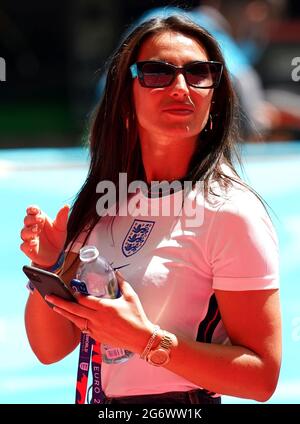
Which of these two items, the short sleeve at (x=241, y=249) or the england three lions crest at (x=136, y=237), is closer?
the short sleeve at (x=241, y=249)

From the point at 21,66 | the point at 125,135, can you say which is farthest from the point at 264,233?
the point at 21,66

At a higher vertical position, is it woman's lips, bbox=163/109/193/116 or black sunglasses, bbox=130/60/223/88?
black sunglasses, bbox=130/60/223/88

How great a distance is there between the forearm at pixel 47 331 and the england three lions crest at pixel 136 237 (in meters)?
0.24

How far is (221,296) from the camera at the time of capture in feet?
6.06

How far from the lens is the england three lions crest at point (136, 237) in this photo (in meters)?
1.98

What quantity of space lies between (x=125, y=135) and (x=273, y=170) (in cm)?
480

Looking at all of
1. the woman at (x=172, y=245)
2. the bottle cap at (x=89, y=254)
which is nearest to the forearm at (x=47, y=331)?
the woman at (x=172, y=245)

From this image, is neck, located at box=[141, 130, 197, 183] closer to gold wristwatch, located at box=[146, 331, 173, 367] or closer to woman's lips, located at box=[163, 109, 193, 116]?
woman's lips, located at box=[163, 109, 193, 116]

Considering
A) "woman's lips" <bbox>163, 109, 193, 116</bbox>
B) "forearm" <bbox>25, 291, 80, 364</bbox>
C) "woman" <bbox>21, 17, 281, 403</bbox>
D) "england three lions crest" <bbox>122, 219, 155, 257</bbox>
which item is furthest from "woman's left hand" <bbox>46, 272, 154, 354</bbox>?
"woman's lips" <bbox>163, 109, 193, 116</bbox>

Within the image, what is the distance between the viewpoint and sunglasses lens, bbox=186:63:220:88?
2.01 metres

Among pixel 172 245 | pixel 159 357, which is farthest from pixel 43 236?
pixel 159 357

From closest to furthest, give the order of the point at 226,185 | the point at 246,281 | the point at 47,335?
the point at 246,281 < the point at 226,185 < the point at 47,335

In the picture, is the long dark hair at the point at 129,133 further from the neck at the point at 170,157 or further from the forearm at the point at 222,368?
the forearm at the point at 222,368
